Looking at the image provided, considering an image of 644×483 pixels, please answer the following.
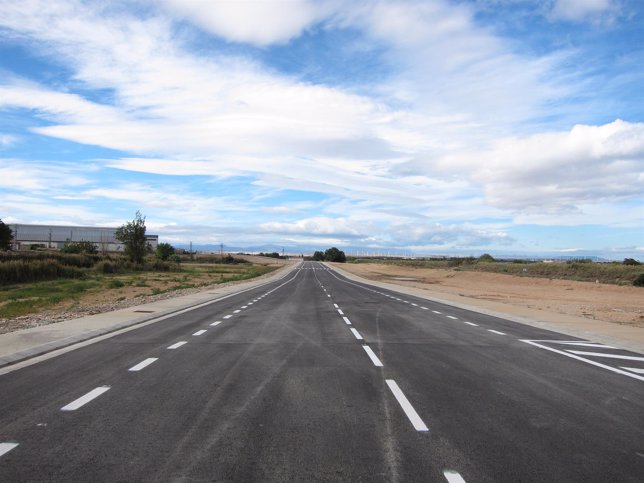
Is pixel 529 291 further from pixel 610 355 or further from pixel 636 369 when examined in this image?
pixel 636 369

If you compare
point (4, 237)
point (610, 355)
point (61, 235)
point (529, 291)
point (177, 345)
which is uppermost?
point (61, 235)

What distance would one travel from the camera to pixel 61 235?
5719 inches

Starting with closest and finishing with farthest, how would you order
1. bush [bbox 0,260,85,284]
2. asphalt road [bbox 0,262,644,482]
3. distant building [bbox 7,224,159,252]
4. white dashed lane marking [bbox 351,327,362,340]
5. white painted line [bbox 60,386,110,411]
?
asphalt road [bbox 0,262,644,482], white painted line [bbox 60,386,110,411], white dashed lane marking [bbox 351,327,362,340], bush [bbox 0,260,85,284], distant building [bbox 7,224,159,252]

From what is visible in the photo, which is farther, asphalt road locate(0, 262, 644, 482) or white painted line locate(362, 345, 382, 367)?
white painted line locate(362, 345, 382, 367)

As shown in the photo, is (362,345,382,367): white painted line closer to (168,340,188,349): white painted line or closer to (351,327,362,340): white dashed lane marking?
(351,327,362,340): white dashed lane marking

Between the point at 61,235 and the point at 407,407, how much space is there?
155366mm

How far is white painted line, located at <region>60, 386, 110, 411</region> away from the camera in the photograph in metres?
6.35

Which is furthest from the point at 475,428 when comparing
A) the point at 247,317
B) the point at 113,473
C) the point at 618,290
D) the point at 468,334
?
the point at 618,290

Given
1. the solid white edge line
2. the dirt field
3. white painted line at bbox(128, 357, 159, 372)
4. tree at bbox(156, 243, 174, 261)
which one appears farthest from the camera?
tree at bbox(156, 243, 174, 261)

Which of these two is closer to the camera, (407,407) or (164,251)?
(407,407)

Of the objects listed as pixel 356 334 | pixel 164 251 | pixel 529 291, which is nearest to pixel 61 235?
pixel 164 251

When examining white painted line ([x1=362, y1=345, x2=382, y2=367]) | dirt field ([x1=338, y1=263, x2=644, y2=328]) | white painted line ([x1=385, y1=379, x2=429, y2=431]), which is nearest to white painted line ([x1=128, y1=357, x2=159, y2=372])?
white painted line ([x1=362, y1=345, x2=382, y2=367])

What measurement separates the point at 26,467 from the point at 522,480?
4080 millimetres

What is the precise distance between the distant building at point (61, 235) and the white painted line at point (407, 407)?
13887cm
